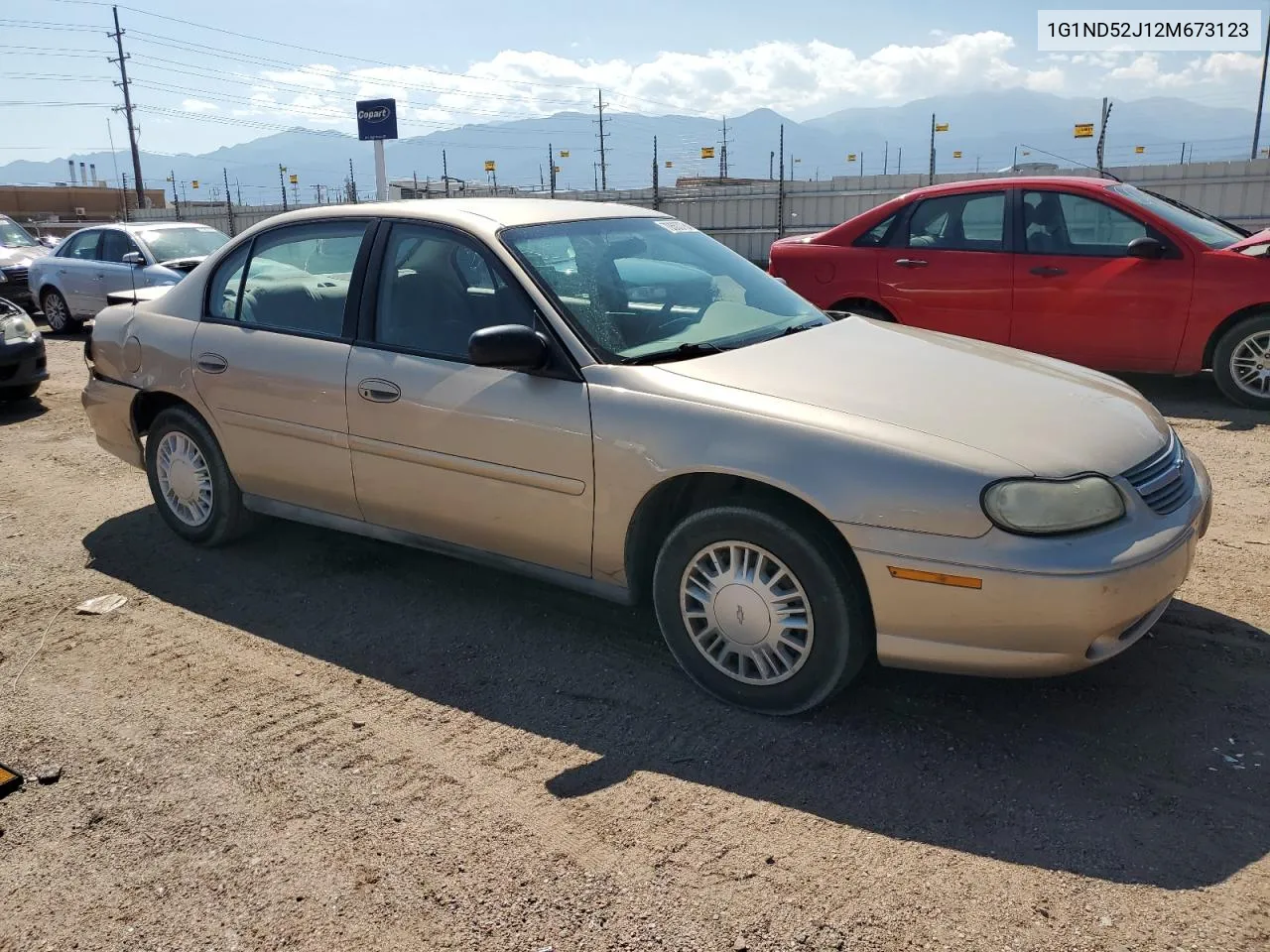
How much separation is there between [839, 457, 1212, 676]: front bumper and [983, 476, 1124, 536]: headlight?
0.04 meters

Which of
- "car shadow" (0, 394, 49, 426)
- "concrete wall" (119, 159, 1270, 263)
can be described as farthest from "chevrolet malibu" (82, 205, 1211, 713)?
"concrete wall" (119, 159, 1270, 263)

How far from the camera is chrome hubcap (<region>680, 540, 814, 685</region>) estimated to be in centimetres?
329

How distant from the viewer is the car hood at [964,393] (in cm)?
318

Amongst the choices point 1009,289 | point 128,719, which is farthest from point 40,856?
point 1009,289

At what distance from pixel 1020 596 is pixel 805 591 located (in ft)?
2.06

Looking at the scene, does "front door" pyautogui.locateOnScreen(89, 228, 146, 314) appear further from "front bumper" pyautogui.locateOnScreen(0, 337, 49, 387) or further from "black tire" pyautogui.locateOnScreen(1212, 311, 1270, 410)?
"black tire" pyautogui.locateOnScreen(1212, 311, 1270, 410)

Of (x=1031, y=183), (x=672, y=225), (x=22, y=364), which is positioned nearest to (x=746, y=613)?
(x=672, y=225)

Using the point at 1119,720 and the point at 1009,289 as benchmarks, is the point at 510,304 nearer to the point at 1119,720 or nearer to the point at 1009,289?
the point at 1119,720

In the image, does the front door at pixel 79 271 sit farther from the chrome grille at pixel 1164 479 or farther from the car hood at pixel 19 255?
the chrome grille at pixel 1164 479

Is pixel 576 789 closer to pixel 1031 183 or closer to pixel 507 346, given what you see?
pixel 507 346

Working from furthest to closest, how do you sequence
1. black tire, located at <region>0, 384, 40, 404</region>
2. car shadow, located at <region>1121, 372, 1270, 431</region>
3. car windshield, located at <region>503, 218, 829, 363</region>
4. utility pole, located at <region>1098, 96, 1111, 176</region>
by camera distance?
utility pole, located at <region>1098, 96, 1111, 176</region> → black tire, located at <region>0, 384, 40, 404</region> → car shadow, located at <region>1121, 372, 1270, 431</region> → car windshield, located at <region>503, 218, 829, 363</region>

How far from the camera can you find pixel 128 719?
357 cm

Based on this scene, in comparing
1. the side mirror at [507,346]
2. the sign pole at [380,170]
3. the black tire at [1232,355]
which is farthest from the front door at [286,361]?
the sign pole at [380,170]

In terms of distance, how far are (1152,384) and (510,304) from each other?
21.5ft
